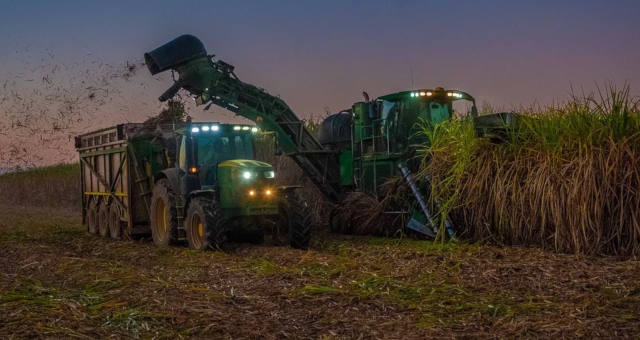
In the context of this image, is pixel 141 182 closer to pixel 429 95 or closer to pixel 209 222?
pixel 209 222

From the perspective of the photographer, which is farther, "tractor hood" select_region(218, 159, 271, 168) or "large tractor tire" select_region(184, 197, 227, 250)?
"tractor hood" select_region(218, 159, 271, 168)

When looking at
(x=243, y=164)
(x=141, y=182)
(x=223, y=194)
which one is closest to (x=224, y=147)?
(x=243, y=164)

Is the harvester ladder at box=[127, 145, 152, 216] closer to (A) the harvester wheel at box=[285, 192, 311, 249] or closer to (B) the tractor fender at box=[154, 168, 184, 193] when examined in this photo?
(B) the tractor fender at box=[154, 168, 184, 193]

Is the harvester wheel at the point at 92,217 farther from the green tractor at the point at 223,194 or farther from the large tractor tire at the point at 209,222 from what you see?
the large tractor tire at the point at 209,222

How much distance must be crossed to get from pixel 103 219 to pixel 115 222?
1024 mm

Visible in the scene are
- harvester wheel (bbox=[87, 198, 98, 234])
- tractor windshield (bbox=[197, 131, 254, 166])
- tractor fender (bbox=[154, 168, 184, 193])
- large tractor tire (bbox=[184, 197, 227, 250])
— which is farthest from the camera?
harvester wheel (bbox=[87, 198, 98, 234])

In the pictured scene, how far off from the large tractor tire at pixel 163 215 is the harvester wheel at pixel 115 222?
1.69 meters

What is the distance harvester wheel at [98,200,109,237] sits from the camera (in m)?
16.6

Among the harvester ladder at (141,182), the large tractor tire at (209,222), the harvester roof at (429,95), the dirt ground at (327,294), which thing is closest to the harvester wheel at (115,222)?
the harvester ladder at (141,182)

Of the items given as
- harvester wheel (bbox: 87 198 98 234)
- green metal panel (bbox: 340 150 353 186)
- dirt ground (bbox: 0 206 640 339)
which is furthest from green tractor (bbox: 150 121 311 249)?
harvester wheel (bbox: 87 198 98 234)

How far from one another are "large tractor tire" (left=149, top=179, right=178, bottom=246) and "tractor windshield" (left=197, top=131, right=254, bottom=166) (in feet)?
3.42

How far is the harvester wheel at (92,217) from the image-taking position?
17484 mm

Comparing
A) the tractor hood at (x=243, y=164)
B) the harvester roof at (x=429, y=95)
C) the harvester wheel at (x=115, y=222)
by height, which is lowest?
the harvester wheel at (x=115, y=222)

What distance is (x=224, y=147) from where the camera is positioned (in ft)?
43.0
